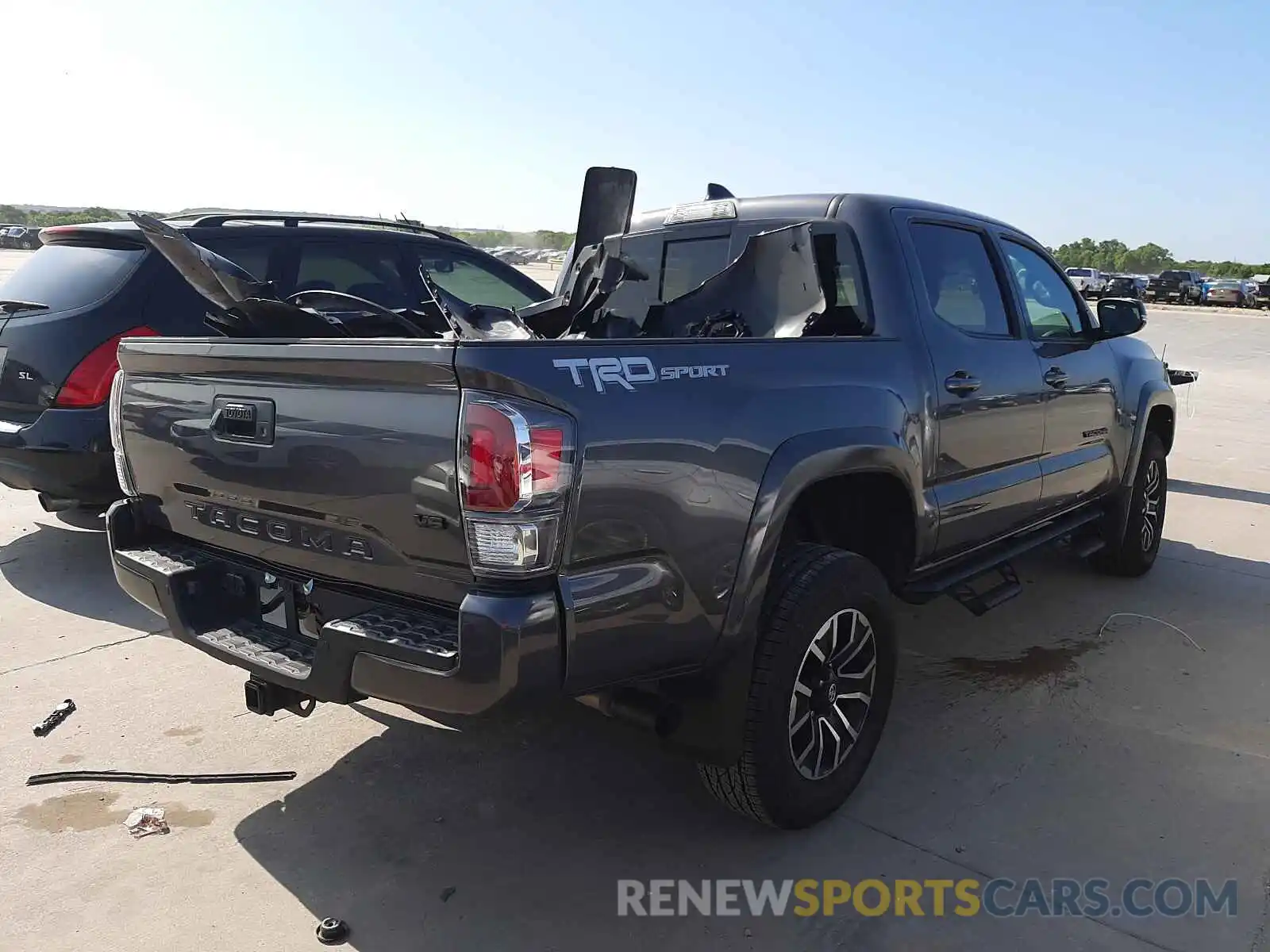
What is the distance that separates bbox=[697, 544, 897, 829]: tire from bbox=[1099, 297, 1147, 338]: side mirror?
249cm

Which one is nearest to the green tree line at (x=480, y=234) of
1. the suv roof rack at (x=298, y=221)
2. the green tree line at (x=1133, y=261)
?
the green tree line at (x=1133, y=261)

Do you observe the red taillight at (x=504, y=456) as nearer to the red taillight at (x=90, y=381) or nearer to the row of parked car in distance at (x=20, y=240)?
the red taillight at (x=90, y=381)

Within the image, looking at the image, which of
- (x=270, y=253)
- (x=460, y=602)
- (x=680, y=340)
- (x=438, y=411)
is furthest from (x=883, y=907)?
(x=270, y=253)

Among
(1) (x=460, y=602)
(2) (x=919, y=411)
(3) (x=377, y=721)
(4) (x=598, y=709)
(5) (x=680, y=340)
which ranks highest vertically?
(5) (x=680, y=340)

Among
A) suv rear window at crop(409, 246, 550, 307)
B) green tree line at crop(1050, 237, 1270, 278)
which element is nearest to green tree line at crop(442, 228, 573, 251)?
green tree line at crop(1050, 237, 1270, 278)

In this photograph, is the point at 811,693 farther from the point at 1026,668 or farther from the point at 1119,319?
the point at 1119,319

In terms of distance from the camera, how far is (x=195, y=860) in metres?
2.77

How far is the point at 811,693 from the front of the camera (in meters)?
2.89

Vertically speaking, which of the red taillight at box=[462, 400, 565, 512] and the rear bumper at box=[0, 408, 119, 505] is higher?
the red taillight at box=[462, 400, 565, 512]

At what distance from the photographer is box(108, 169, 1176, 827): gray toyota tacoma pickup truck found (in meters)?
2.15

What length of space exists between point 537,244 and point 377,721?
140 metres

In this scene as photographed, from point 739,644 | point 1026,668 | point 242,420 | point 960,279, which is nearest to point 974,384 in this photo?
point 960,279

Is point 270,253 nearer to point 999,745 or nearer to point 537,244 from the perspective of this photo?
point 999,745

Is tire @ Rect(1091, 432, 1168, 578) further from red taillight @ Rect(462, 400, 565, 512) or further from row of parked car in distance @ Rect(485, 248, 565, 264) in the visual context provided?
row of parked car in distance @ Rect(485, 248, 565, 264)
